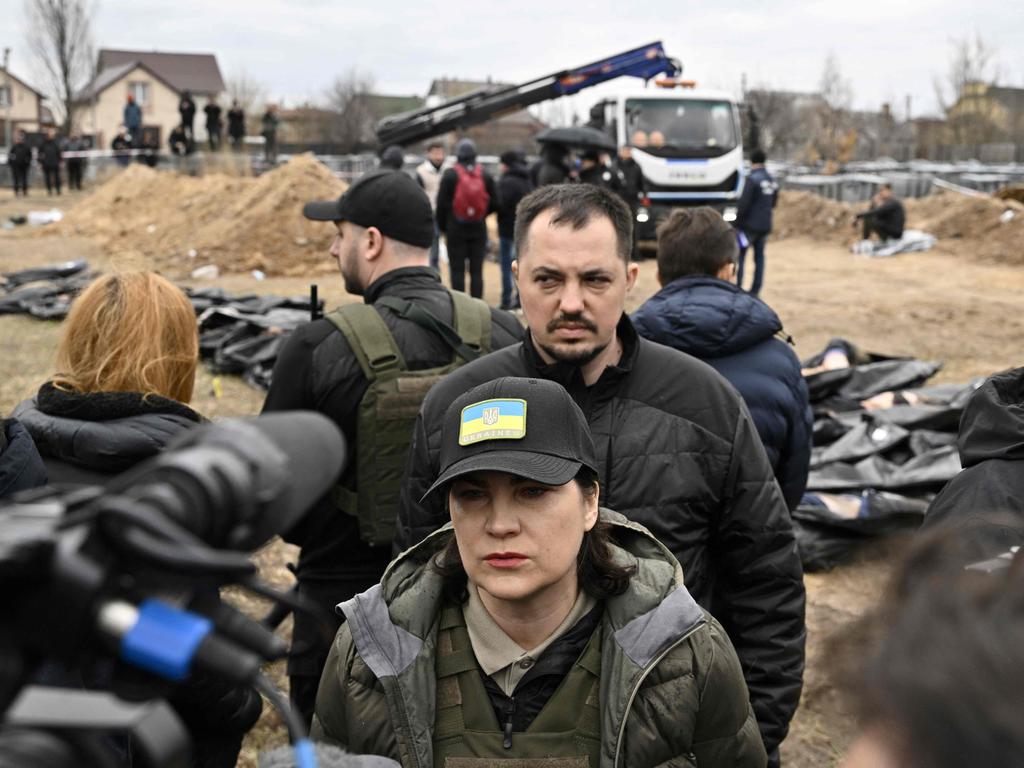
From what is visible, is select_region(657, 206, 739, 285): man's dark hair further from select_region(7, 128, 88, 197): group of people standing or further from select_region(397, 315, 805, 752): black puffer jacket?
select_region(7, 128, 88, 197): group of people standing

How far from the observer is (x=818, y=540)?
20.6 ft

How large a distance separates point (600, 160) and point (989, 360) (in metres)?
5.26

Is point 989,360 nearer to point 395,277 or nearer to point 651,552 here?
point 395,277

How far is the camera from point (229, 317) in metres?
11.4

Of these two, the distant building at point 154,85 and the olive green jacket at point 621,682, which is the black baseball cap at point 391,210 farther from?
the distant building at point 154,85

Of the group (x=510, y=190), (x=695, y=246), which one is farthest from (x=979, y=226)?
(x=695, y=246)

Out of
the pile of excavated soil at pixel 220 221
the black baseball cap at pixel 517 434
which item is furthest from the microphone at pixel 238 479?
the pile of excavated soil at pixel 220 221

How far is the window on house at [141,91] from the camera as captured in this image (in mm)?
74188

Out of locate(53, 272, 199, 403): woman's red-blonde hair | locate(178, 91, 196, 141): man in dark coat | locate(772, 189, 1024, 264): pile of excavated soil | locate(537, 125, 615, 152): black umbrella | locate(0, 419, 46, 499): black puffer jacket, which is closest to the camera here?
locate(0, 419, 46, 499): black puffer jacket

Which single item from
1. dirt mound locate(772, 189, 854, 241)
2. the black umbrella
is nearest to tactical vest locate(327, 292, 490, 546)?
the black umbrella

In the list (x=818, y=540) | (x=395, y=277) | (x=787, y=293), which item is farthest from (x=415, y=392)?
(x=787, y=293)

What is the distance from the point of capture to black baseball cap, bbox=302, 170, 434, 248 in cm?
387

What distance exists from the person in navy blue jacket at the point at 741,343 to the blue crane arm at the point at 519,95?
55.2 feet

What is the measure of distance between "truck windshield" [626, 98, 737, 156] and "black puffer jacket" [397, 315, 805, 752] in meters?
17.0
